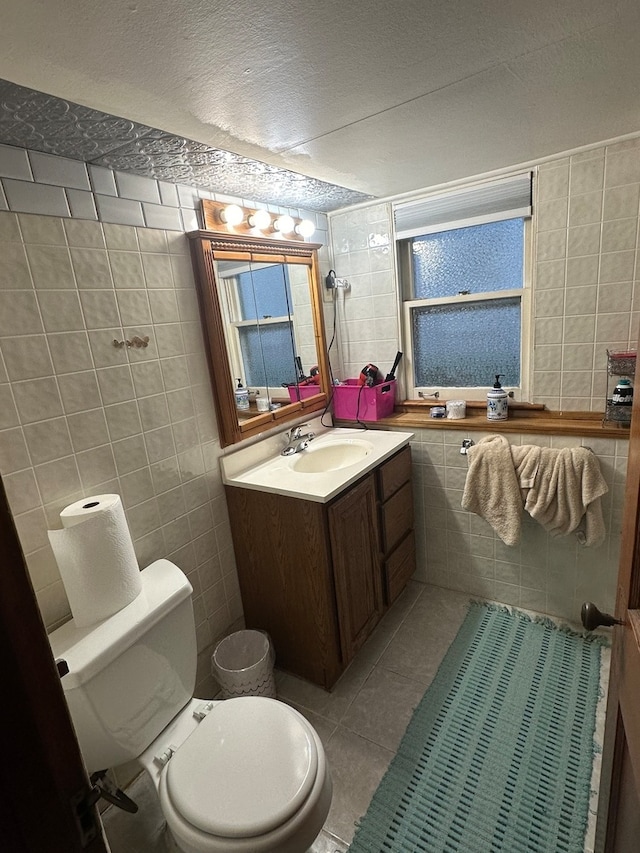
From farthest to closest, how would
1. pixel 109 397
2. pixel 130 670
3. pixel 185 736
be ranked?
pixel 109 397 → pixel 185 736 → pixel 130 670

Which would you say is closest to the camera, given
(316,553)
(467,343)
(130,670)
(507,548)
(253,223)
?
(130,670)

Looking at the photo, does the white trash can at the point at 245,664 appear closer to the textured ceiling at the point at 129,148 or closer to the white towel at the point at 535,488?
the white towel at the point at 535,488

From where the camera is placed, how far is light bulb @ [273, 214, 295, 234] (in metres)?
1.98

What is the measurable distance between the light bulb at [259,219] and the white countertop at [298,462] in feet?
3.10

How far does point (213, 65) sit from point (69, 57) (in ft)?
0.92

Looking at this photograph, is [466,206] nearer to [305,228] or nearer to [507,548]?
[305,228]

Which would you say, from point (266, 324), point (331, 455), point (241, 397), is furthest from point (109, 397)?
point (331, 455)

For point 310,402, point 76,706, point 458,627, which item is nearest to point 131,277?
point 310,402

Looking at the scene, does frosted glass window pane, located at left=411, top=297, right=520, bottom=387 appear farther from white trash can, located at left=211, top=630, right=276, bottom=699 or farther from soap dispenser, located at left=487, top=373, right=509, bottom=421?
white trash can, located at left=211, top=630, right=276, bottom=699

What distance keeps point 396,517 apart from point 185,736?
3.95ft

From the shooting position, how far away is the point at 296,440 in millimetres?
2168

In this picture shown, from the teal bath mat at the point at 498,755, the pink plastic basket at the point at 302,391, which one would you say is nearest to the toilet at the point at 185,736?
the teal bath mat at the point at 498,755

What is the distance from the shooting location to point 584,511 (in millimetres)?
1792

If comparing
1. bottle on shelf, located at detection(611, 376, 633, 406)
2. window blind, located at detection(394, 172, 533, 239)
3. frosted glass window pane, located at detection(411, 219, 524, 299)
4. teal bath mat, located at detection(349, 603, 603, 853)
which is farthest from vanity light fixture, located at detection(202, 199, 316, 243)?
teal bath mat, located at detection(349, 603, 603, 853)
